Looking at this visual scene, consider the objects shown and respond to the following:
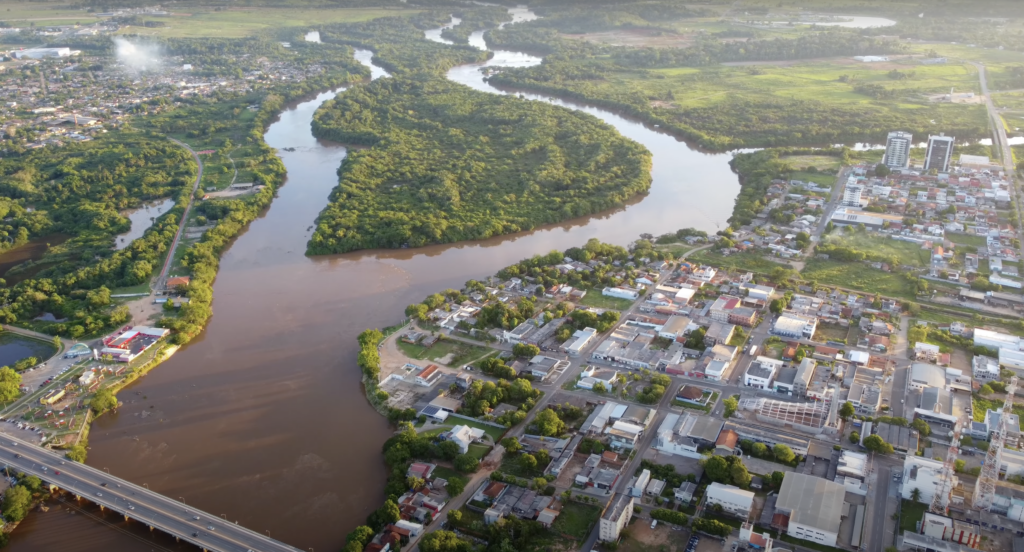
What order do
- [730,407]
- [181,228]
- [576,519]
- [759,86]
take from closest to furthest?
[576,519] < [730,407] < [181,228] < [759,86]

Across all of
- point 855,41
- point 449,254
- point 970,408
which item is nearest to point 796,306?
point 970,408

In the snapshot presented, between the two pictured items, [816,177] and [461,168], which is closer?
[816,177]

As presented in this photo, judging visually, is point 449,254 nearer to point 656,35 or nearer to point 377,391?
point 377,391

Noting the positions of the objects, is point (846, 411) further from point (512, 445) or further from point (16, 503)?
point (16, 503)

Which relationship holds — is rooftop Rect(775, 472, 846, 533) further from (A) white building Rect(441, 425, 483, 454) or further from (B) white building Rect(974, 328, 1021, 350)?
(B) white building Rect(974, 328, 1021, 350)

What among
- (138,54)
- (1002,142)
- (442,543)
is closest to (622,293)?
(442,543)
